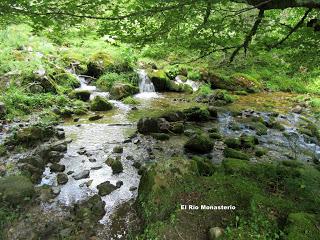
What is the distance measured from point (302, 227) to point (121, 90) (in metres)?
11.6

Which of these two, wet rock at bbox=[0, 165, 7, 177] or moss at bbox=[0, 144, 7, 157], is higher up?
wet rock at bbox=[0, 165, 7, 177]

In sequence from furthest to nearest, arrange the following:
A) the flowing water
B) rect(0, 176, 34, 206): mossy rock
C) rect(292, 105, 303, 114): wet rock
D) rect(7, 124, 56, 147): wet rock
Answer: rect(292, 105, 303, 114): wet rock
rect(7, 124, 56, 147): wet rock
the flowing water
rect(0, 176, 34, 206): mossy rock

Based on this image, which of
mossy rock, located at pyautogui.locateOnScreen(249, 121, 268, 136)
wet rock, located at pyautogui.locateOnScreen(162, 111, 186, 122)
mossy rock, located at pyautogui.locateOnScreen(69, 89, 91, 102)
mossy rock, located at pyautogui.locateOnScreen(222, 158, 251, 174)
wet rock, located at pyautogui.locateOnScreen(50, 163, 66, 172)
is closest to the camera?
mossy rock, located at pyautogui.locateOnScreen(222, 158, 251, 174)

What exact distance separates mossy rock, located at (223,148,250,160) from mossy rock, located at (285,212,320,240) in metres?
3.34

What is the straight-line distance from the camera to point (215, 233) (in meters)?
4.02

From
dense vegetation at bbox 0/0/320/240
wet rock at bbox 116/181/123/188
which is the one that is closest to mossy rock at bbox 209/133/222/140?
dense vegetation at bbox 0/0/320/240

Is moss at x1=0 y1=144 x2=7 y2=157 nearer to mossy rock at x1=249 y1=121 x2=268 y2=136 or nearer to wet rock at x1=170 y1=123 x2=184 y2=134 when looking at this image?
wet rock at x1=170 y1=123 x2=184 y2=134

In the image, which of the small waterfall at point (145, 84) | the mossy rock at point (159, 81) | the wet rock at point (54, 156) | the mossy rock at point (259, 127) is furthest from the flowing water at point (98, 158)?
the mossy rock at point (159, 81)

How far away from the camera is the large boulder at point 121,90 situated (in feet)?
47.3

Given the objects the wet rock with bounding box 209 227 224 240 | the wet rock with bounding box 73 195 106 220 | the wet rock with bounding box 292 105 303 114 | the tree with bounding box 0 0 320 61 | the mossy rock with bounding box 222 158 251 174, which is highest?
the tree with bounding box 0 0 320 61

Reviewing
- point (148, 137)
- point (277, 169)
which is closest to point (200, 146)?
point (148, 137)

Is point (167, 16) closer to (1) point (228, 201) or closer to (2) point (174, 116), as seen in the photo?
(1) point (228, 201)

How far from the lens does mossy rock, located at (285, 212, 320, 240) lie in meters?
3.83

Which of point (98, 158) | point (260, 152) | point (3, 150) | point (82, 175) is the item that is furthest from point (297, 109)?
point (3, 150)
